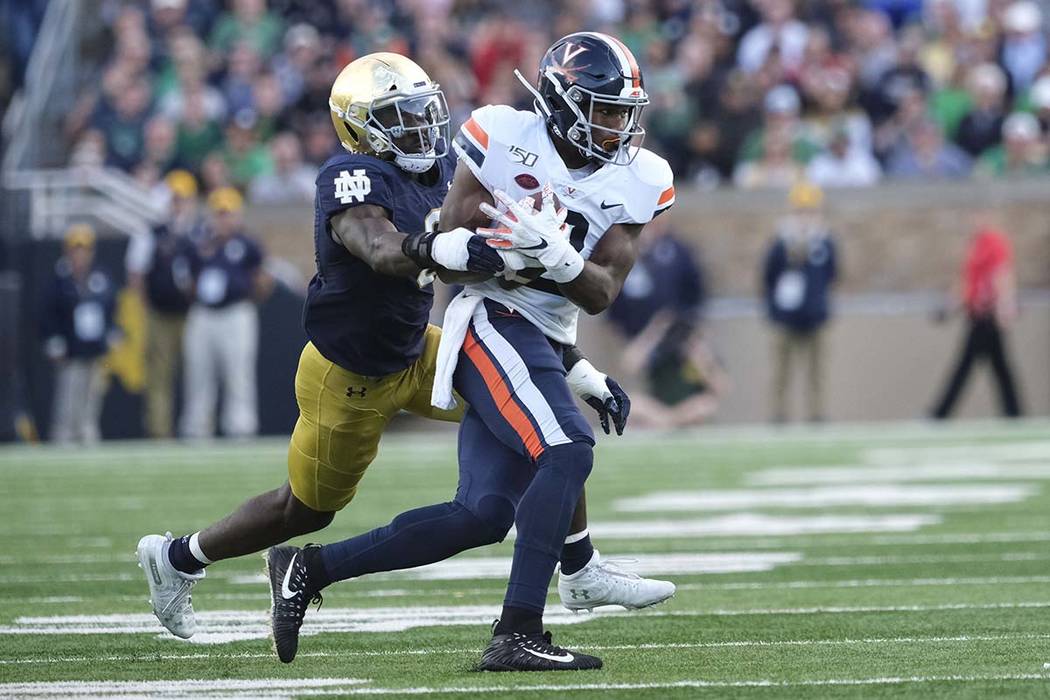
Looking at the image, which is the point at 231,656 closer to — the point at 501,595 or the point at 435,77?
the point at 501,595

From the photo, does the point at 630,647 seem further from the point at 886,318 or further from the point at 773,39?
the point at 773,39

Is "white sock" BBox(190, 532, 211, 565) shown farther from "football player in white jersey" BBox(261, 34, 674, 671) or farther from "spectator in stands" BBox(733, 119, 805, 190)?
"spectator in stands" BBox(733, 119, 805, 190)

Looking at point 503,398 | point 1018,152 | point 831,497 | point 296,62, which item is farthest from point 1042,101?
point 503,398

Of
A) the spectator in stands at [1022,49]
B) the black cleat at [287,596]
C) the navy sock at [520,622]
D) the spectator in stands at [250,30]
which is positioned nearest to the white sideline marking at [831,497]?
the black cleat at [287,596]

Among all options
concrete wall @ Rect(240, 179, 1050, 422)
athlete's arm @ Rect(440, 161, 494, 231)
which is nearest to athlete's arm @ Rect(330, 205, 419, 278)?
athlete's arm @ Rect(440, 161, 494, 231)

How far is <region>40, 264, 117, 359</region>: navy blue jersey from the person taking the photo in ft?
45.3

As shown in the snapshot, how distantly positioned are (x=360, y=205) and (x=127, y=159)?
36.9 feet

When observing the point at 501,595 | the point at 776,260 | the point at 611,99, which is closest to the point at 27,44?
the point at 776,260

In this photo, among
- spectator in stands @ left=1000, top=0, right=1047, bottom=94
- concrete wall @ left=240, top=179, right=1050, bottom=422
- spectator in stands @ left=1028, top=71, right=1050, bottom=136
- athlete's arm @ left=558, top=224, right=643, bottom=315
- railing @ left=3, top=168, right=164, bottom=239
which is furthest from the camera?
railing @ left=3, top=168, right=164, bottom=239

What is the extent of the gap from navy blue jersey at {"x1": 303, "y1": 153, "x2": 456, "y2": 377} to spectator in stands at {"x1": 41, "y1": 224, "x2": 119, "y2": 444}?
29.9ft

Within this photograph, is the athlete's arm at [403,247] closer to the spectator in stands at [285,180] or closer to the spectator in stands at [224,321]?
the spectator in stands at [224,321]

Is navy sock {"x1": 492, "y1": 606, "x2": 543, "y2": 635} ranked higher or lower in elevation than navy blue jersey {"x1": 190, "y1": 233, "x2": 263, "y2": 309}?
lower

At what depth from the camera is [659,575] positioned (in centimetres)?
636

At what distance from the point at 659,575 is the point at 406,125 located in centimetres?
205
